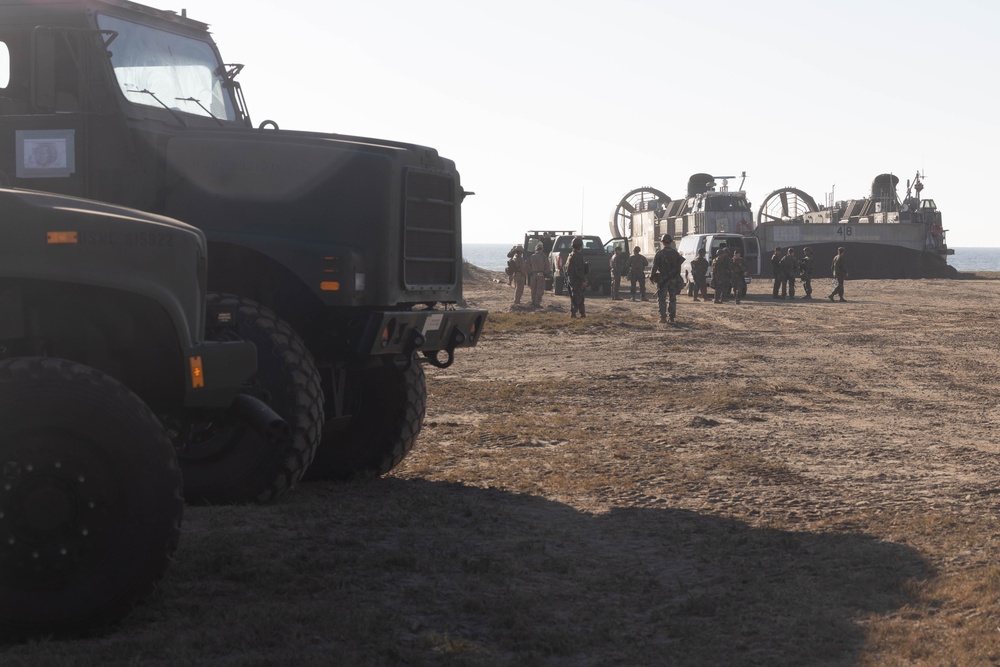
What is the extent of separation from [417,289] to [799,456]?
3235 mm

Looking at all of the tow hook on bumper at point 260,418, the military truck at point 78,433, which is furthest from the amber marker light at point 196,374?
the tow hook on bumper at point 260,418

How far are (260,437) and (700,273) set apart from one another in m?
29.1

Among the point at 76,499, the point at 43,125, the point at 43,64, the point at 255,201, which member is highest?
the point at 43,64

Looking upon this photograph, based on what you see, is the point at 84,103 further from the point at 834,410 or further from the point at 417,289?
the point at 834,410

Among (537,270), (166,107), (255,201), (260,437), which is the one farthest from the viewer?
(537,270)

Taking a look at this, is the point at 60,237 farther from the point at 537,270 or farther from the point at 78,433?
the point at 537,270

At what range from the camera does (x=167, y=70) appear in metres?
8.02

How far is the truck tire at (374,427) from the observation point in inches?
321

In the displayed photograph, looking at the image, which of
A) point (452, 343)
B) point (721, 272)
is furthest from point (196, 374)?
point (721, 272)

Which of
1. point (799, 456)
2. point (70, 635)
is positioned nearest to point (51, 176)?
point (70, 635)

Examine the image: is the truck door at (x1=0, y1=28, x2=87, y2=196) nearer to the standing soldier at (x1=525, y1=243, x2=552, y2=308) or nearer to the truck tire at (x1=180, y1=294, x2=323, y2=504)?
the truck tire at (x1=180, y1=294, x2=323, y2=504)

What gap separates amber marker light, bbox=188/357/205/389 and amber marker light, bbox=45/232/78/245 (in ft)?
2.27

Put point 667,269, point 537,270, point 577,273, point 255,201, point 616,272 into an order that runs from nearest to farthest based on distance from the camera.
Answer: point 255,201 < point 667,269 < point 577,273 < point 537,270 < point 616,272

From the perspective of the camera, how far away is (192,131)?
7.54 metres
